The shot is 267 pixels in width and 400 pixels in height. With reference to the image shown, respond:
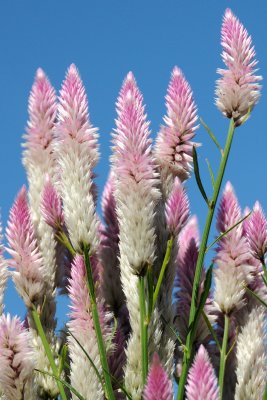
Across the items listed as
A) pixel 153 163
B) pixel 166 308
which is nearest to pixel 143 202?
pixel 153 163

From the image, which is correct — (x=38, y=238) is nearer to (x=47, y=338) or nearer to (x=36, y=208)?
(x=36, y=208)

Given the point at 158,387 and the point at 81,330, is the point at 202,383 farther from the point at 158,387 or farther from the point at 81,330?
the point at 81,330

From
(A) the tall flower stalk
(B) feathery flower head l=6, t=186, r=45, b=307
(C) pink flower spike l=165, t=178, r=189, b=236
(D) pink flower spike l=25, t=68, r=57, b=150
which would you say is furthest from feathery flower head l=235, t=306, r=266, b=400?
(D) pink flower spike l=25, t=68, r=57, b=150

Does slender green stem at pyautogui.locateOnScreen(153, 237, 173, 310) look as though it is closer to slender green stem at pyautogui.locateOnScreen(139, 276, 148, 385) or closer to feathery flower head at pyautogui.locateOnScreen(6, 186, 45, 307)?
Answer: slender green stem at pyautogui.locateOnScreen(139, 276, 148, 385)

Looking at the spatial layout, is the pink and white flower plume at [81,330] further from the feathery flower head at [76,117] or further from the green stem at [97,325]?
the feathery flower head at [76,117]

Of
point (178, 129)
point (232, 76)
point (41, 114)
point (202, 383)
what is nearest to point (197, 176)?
point (178, 129)

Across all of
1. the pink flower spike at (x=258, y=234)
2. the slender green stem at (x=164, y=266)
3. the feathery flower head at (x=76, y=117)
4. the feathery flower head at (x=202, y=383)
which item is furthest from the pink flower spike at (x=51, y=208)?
the feathery flower head at (x=202, y=383)
